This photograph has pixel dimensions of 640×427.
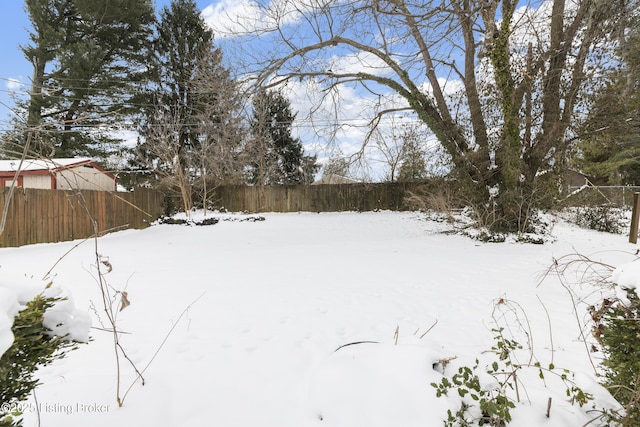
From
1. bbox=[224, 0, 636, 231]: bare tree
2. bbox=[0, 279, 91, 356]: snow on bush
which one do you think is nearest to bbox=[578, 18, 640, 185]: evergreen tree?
bbox=[224, 0, 636, 231]: bare tree

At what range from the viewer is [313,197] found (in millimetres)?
15586

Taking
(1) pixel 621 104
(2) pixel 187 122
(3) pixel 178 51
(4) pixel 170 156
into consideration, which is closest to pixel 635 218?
(1) pixel 621 104

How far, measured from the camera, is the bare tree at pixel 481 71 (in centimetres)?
613

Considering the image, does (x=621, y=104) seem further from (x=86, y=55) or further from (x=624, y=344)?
(x=86, y=55)

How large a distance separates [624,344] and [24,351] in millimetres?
2209

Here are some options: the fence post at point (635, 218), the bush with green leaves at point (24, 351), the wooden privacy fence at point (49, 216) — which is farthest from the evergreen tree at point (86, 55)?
the fence post at point (635, 218)

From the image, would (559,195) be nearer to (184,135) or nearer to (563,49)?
(563,49)

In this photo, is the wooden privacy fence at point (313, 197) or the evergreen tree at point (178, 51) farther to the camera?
the evergreen tree at point (178, 51)

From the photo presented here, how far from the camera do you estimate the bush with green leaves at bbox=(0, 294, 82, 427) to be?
3.17ft

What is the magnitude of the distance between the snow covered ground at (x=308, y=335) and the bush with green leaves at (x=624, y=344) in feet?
0.65

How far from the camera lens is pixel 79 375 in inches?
74.3

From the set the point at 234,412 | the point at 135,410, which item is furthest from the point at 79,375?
the point at 234,412

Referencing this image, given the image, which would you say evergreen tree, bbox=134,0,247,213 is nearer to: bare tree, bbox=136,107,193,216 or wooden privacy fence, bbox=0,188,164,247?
bare tree, bbox=136,107,193,216

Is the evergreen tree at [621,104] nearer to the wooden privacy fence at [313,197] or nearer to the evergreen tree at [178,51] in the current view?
the wooden privacy fence at [313,197]
